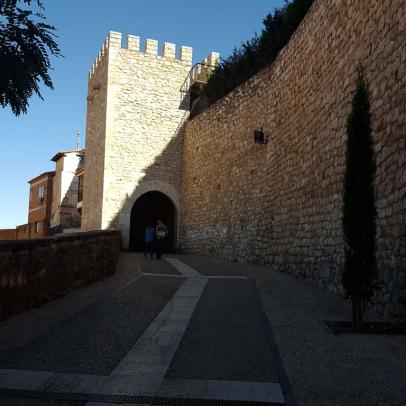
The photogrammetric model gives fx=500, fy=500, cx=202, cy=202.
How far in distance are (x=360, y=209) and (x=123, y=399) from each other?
12.3ft

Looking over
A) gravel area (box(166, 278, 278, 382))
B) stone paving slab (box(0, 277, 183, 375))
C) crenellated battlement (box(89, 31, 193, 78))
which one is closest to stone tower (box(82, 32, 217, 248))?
crenellated battlement (box(89, 31, 193, 78))

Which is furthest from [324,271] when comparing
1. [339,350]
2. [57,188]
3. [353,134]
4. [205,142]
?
[57,188]

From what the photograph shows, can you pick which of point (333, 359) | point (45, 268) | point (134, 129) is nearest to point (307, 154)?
point (45, 268)

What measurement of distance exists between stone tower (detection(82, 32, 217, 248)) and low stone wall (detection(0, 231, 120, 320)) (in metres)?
10.7

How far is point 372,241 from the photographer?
5.98m

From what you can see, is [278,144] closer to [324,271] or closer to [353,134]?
[324,271]

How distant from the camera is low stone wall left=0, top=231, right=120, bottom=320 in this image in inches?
235

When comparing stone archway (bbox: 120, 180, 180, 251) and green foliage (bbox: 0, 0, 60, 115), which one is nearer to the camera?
green foliage (bbox: 0, 0, 60, 115)

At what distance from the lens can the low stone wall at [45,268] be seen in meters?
5.96

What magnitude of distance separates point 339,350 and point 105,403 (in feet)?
7.92

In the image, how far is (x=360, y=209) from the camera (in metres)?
5.98

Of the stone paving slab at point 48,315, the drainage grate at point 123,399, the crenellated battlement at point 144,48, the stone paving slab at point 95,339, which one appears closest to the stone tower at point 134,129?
the crenellated battlement at point 144,48

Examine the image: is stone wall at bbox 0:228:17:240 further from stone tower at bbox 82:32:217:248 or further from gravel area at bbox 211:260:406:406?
gravel area at bbox 211:260:406:406

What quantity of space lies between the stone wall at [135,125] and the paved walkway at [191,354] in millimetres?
12966
